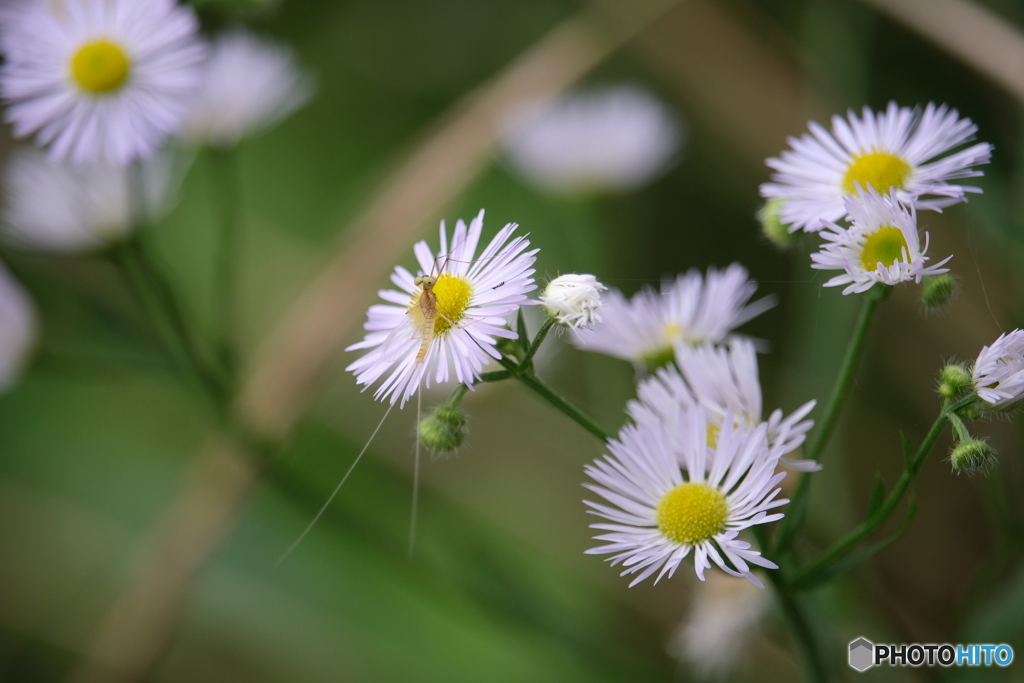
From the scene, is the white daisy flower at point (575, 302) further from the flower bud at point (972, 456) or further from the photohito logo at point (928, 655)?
the photohito logo at point (928, 655)

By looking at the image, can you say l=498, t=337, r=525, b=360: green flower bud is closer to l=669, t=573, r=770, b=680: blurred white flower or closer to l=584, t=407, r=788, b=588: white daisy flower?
l=584, t=407, r=788, b=588: white daisy flower

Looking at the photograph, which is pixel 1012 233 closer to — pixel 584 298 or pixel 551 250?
pixel 584 298

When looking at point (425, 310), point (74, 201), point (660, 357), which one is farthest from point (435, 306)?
point (74, 201)

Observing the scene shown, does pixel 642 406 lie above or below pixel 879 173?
below

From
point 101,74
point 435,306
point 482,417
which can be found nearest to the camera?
point 435,306

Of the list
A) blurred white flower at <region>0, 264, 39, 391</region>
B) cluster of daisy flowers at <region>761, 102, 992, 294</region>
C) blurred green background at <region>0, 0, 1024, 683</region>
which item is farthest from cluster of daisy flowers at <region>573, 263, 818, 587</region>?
blurred white flower at <region>0, 264, 39, 391</region>

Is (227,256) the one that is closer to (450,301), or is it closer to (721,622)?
(450,301)

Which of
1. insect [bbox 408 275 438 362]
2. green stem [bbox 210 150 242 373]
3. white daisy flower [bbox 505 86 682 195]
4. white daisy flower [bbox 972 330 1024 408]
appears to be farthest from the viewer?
white daisy flower [bbox 505 86 682 195]
